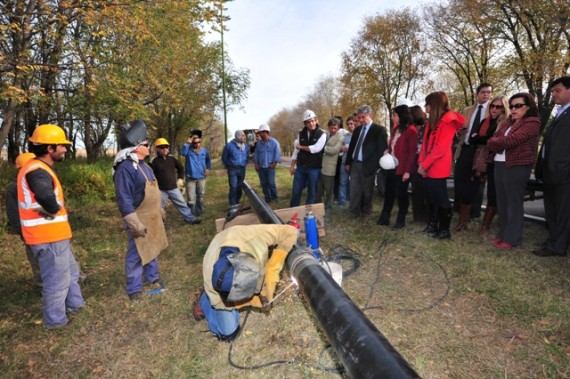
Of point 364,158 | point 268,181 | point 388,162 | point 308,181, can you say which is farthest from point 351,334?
point 268,181

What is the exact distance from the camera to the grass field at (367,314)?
2.44 m

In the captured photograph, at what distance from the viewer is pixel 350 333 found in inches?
59.2

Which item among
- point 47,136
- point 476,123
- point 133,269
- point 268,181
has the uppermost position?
point 476,123

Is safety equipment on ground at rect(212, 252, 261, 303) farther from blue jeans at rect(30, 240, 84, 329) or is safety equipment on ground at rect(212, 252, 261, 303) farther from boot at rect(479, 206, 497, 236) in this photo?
boot at rect(479, 206, 497, 236)

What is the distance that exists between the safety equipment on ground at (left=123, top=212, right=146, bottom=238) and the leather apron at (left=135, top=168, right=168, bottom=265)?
0.14 metres

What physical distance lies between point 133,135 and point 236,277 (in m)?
2.29

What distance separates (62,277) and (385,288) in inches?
131

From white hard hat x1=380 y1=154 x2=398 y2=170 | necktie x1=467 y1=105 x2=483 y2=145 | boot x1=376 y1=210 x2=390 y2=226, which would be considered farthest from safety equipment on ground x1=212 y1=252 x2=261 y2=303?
necktie x1=467 y1=105 x2=483 y2=145

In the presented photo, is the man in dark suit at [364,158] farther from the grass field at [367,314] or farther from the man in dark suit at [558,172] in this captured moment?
the man in dark suit at [558,172]

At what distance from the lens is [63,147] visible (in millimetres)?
3174

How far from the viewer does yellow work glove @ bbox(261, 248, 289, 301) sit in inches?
93.2

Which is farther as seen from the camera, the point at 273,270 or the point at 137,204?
the point at 137,204

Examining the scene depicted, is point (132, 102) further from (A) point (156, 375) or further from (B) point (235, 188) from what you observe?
(A) point (156, 375)

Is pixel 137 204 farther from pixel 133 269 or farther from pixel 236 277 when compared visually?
pixel 236 277
